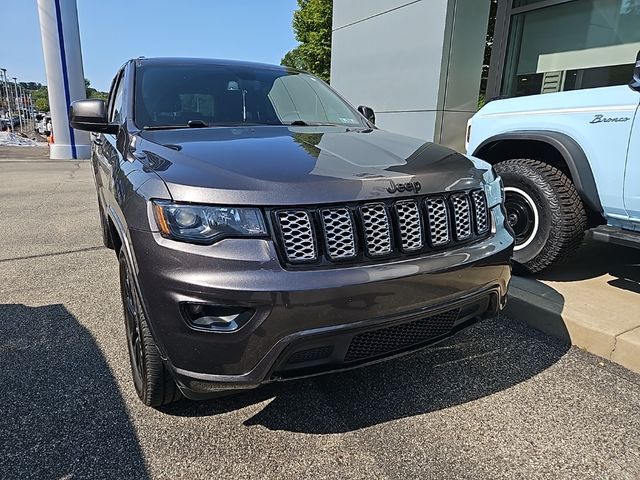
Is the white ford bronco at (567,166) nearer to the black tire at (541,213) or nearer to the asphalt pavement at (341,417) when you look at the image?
the black tire at (541,213)

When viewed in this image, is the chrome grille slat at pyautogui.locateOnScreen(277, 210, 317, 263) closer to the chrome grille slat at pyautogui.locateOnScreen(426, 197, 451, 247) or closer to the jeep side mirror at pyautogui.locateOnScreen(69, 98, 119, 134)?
the chrome grille slat at pyautogui.locateOnScreen(426, 197, 451, 247)

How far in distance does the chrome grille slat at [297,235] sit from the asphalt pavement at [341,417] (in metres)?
0.88

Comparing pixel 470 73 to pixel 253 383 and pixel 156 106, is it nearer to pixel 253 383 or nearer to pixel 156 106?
pixel 156 106

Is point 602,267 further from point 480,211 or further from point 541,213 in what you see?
point 480,211

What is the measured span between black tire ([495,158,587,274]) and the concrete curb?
0.26m

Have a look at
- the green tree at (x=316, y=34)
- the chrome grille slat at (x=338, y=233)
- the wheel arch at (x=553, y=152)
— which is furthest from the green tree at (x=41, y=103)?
the chrome grille slat at (x=338, y=233)

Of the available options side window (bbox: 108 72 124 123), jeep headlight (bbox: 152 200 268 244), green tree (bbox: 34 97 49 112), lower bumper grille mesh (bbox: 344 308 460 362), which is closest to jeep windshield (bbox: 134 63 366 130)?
side window (bbox: 108 72 124 123)

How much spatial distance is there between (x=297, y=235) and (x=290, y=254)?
0.26 feet

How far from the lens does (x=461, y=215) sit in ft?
7.00

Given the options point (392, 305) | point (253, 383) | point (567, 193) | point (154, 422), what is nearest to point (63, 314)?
point (154, 422)

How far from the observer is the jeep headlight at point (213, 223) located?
1.69 meters

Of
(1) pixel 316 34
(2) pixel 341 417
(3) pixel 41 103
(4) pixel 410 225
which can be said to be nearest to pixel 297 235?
(4) pixel 410 225

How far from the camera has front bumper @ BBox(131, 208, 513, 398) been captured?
1635mm

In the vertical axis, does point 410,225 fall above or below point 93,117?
below
